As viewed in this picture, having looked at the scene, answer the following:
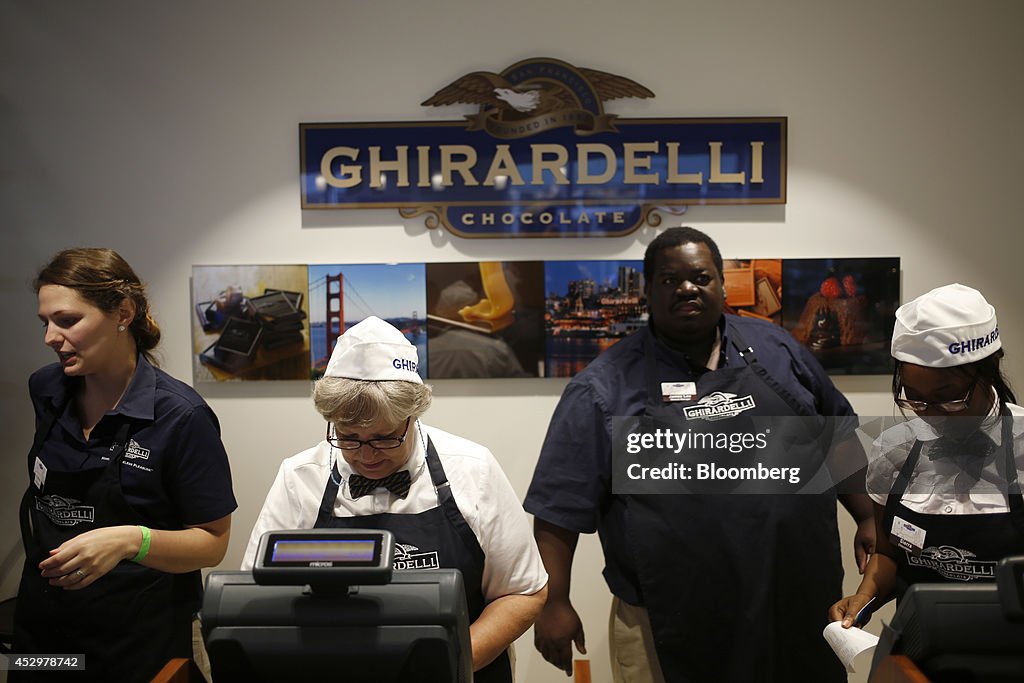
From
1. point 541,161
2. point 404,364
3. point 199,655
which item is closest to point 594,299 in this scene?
point 541,161

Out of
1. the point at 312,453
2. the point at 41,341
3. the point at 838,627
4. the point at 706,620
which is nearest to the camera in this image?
the point at 838,627

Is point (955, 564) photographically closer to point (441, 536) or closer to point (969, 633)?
point (969, 633)

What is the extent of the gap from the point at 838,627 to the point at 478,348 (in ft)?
5.50

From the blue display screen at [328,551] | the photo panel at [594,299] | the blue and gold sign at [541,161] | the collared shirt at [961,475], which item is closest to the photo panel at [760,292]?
the blue and gold sign at [541,161]

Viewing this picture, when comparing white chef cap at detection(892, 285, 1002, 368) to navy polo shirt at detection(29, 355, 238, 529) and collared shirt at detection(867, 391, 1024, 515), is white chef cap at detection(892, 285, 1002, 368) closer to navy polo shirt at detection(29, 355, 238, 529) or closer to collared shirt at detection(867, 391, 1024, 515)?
collared shirt at detection(867, 391, 1024, 515)

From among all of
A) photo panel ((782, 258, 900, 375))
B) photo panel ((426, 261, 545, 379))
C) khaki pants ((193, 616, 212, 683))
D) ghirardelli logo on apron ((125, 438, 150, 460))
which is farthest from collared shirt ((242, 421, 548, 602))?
photo panel ((782, 258, 900, 375))

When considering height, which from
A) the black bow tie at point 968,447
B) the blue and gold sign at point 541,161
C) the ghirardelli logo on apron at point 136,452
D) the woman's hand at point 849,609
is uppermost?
the blue and gold sign at point 541,161

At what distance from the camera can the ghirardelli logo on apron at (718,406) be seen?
1987 millimetres

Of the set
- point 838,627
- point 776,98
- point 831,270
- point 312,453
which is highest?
point 776,98

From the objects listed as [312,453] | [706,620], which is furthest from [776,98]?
[312,453]

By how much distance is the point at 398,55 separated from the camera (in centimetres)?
282

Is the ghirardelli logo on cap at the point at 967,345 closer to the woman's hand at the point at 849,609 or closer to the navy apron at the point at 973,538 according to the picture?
the navy apron at the point at 973,538

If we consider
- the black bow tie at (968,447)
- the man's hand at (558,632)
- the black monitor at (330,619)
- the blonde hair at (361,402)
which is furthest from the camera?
the man's hand at (558,632)

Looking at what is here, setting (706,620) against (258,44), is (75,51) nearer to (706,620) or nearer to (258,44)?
(258,44)
